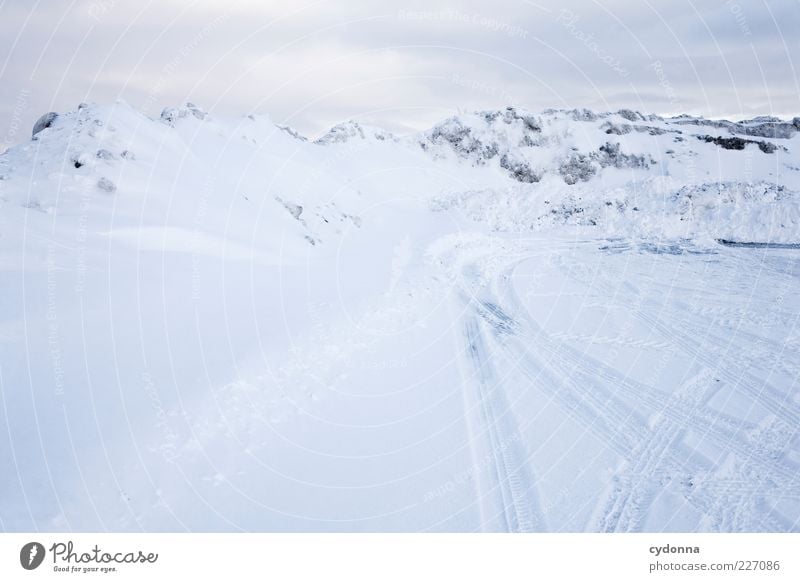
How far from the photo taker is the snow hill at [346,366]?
598 cm

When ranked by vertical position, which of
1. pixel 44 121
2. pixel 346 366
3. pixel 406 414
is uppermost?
pixel 44 121

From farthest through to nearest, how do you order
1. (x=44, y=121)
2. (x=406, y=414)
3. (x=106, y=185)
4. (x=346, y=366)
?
(x=44, y=121), (x=106, y=185), (x=346, y=366), (x=406, y=414)

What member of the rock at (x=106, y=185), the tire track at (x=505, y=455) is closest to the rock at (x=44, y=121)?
Result: the rock at (x=106, y=185)

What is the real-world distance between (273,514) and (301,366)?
412 centimetres

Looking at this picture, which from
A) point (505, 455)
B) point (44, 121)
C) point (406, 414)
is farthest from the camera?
point (44, 121)

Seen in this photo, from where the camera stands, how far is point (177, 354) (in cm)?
911

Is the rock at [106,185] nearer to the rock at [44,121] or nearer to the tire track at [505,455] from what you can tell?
the rock at [44,121]

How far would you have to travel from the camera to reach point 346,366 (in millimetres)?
9930

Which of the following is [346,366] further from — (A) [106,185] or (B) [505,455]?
(A) [106,185]

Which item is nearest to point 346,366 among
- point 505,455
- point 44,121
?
point 505,455

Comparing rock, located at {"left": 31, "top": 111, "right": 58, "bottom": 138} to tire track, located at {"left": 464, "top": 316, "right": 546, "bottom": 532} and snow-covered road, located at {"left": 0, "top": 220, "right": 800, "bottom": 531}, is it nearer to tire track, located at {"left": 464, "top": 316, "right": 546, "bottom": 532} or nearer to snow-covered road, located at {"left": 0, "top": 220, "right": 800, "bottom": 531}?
snow-covered road, located at {"left": 0, "top": 220, "right": 800, "bottom": 531}

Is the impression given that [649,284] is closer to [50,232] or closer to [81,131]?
[50,232]
